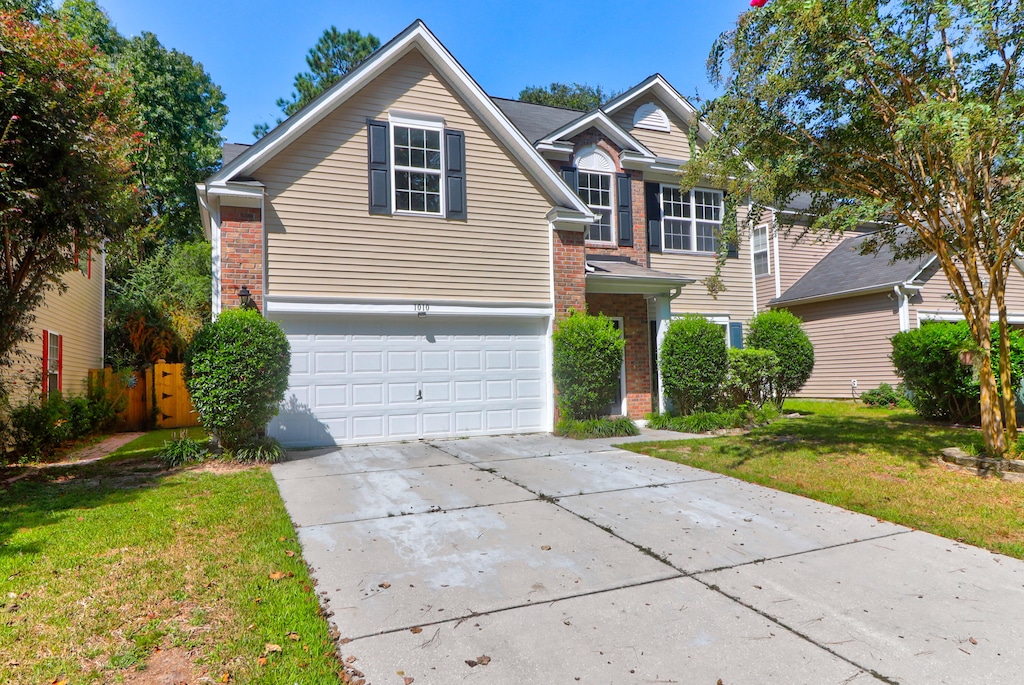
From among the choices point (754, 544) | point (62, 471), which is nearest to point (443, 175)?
point (62, 471)

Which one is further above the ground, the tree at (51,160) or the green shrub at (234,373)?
the tree at (51,160)

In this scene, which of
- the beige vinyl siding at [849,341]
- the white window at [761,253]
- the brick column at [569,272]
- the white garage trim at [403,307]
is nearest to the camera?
the white garage trim at [403,307]

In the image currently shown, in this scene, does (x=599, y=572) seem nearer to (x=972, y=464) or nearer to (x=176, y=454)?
(x=972, y=464)

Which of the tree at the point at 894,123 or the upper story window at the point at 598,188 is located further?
the upper story window at the point at 598,188

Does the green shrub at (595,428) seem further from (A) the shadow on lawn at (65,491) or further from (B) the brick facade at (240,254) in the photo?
(A) the shadow on lawn at (65,491)

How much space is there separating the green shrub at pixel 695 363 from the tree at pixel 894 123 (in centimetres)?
384

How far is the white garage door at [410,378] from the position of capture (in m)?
10.1

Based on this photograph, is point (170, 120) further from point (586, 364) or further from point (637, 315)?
point (586, 364)

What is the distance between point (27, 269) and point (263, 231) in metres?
3.06

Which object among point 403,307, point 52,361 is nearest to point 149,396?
point 52,361

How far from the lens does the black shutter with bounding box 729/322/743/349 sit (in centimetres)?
1577

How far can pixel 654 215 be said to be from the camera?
1481 cm

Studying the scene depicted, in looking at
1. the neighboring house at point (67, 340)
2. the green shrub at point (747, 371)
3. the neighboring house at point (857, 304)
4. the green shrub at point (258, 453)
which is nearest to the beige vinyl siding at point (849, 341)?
the neighboring house at point (857, 304)

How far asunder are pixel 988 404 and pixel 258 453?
9635 millimetres
